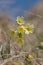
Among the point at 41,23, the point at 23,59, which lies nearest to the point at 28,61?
the point at 23,59

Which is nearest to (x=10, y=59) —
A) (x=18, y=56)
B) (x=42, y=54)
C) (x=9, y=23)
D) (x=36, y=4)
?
(x=18, y=56)

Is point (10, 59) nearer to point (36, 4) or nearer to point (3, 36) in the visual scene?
point (3, 36)

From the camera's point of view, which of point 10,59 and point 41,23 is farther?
point 41,23

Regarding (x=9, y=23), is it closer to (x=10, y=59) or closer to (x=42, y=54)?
(x=42, y=54)

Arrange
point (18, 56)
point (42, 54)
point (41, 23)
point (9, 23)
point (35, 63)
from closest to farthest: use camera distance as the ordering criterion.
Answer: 1. point (18, 56)
2. point (35, 63)
3. point (42, 54)
4. point (9, 23)
5. point (41, 23)

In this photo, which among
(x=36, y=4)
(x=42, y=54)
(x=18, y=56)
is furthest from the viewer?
(x=36, y=4)

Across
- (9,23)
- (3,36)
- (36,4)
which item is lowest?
(3,36)

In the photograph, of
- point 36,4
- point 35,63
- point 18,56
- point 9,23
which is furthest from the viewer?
point 36,4

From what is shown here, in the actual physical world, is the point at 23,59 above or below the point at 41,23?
below

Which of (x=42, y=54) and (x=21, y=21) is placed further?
(x=42, y=54)
